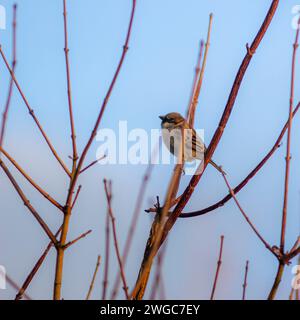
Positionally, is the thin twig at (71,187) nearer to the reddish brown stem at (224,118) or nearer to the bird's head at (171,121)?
the reddish brown stem at (224,118)

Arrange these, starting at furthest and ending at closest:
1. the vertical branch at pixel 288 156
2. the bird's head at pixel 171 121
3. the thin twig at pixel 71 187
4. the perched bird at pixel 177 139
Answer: the bird's head at pixel 171 121 → the perched bird at pixel 177 139 → the thin twig at pixel 71 187 → the vertical branch at pixel 288 156

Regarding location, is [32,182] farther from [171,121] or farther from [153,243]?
[171,121]

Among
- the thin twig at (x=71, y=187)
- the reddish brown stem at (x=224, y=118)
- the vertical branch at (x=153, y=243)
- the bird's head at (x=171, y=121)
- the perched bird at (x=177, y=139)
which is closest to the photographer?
the vertical branch at (x=153, y=243)

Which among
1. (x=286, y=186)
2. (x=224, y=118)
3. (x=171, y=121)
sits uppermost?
(x=171, y=121)

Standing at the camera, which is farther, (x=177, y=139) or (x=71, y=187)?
(x=177, y=139)

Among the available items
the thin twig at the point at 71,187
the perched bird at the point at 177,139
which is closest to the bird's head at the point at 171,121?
the perched bird at the point at 177,139

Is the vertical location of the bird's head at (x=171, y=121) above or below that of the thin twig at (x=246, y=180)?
above

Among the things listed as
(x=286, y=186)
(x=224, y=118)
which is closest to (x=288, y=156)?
(x=286, y=186)

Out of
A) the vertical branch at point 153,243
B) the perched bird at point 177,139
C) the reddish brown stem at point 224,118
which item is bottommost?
the vertical branch at point 153,243

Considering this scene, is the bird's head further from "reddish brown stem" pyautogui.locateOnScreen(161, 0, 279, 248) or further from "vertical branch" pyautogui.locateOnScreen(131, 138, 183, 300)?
"reddish brown stem" pyautogui.locateOnScreen(161, 0, 279, 248)

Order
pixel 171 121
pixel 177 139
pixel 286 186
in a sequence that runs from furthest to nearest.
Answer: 1. pixel 171 121
2. pixel 177 139
3. pixel 286 186

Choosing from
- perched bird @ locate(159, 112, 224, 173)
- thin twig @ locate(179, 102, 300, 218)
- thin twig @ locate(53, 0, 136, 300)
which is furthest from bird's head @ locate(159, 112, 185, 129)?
thin twig @ locate(53, 0, 136, 300)
